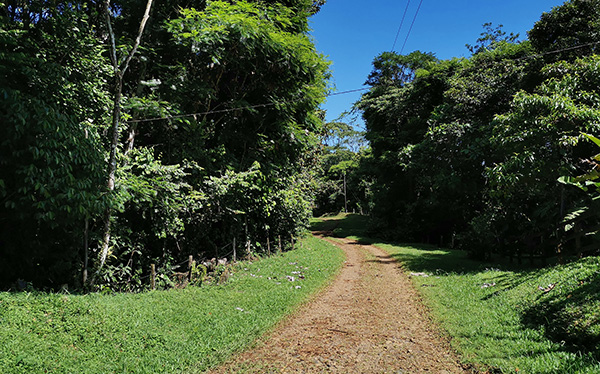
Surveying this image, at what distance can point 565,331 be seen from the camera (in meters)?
4.96

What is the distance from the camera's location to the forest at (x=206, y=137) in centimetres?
643

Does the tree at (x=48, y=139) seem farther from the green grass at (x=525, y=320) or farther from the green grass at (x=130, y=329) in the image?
the green grass at (x=525, y=320)

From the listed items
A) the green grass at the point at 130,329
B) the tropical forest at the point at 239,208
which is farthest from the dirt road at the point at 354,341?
the green grass at the point at 130,329

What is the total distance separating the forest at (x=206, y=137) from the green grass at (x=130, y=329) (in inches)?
69.6

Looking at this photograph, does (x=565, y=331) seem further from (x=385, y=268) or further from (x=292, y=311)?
(x=385, y=268)

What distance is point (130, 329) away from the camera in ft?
18.0

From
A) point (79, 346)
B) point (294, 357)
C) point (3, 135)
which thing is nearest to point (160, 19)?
point (3, 135)

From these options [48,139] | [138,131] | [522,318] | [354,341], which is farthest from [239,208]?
[522,318]

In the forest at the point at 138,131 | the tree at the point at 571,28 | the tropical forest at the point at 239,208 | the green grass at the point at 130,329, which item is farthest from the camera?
the tree at the point at 571,28

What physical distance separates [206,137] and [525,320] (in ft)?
34.0

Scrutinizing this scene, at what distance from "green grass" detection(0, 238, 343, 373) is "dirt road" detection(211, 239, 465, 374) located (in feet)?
1.52

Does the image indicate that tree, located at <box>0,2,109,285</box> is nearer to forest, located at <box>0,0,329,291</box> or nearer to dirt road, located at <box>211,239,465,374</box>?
forest, located at <box>0,0,329,291</box>

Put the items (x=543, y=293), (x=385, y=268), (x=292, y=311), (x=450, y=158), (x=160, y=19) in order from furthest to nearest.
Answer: (x=450, y=158), (x=385, y=268), (x=160, y=19), (x=292, y=311), (x=543, y=293)

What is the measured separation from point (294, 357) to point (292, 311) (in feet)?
7.60
